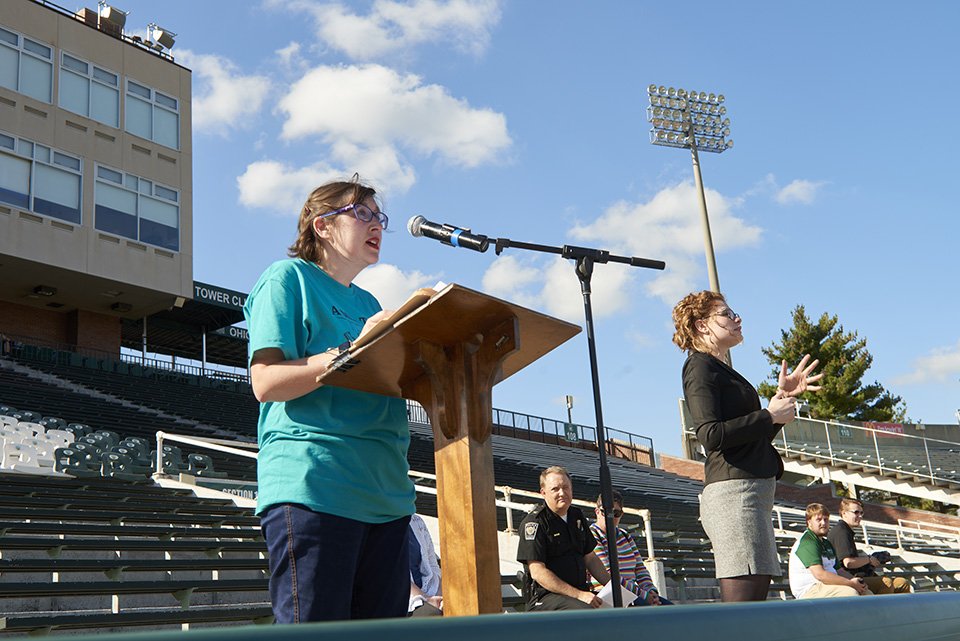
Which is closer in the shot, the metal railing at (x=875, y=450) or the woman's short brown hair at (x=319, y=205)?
the woman's short brown hair at (x=319, y=205)

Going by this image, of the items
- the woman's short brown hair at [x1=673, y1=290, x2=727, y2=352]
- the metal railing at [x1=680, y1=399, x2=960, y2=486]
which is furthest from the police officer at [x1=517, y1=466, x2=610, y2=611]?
the metal railing at [x1=680, y1=399, x2=960, y2=486]

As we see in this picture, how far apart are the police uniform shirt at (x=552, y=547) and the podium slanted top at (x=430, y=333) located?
3887mm

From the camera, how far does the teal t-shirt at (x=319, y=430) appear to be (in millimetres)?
2316

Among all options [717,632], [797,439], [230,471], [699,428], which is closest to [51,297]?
[230,471]

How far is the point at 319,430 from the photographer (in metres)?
2.38

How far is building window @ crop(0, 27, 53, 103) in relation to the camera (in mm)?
26250

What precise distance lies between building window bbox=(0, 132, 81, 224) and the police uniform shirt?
23.4 meters

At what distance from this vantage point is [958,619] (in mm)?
2029

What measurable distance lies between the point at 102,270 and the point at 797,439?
21.2m

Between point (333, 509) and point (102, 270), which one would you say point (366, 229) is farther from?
point (102, 270)

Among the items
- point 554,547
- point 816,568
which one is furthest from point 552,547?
point 816,568

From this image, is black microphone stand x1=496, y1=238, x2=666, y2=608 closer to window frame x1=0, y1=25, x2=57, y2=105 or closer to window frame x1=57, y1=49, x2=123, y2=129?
window frame x1=0, y1=25, x2=57, y2=105

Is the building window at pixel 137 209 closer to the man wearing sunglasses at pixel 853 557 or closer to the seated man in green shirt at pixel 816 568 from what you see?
the man wearing sunglasses at pixel 853 557

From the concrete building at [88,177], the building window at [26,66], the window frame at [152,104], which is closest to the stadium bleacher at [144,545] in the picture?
the concrete building at [88,177]
